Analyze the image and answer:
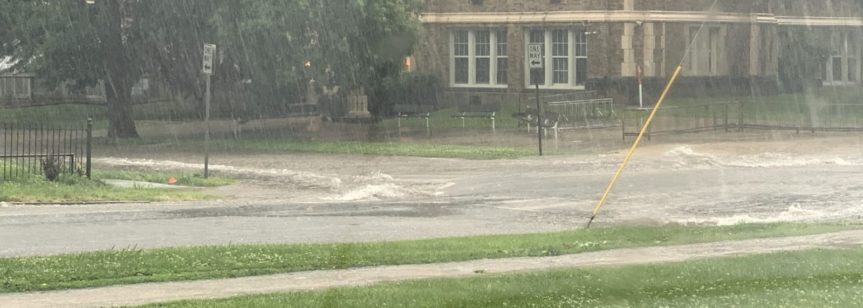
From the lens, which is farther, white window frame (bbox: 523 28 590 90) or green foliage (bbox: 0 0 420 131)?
white window frame (bbox: 523 28 590 90)

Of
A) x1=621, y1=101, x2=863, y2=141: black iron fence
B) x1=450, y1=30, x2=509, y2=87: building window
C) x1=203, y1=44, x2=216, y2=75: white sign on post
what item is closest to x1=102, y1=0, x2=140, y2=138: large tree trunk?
x1=203, y1=44, x2=216, y2=75: white sign on post

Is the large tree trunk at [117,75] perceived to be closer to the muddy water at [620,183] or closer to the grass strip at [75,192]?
the muddy water at [620,183]

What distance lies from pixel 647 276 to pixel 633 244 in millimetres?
3217

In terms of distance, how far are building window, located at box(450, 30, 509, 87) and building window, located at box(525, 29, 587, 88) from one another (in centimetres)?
166

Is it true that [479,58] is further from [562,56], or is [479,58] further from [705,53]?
[705,53]

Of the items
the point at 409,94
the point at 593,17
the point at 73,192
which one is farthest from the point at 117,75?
the point at 593,17

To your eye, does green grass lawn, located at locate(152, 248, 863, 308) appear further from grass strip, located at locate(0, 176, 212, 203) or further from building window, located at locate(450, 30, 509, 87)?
building window, located at locate(450, 30, 509, 87)

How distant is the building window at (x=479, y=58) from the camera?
186ft

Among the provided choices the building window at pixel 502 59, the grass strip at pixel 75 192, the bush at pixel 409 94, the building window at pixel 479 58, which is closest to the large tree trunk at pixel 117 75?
the bush at pixel 409 94

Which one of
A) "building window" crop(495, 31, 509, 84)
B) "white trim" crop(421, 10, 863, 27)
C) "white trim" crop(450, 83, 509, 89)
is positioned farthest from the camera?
"white trim" crop(450, 83, 509, 89)

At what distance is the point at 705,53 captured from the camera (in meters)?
56.3

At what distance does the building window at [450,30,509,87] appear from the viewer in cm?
5666

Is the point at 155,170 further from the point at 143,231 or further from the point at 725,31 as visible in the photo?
the point at 725,31

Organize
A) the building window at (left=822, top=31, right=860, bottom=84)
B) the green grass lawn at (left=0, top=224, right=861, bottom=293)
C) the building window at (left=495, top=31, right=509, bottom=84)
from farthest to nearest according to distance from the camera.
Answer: the building window at (left=822, top=31, right=860, bottom=84)
the building window at (left=495, top=31, right=509, bottom=84)
the green grass lawn at (left=0, top=224, right=861, bottom=293)
